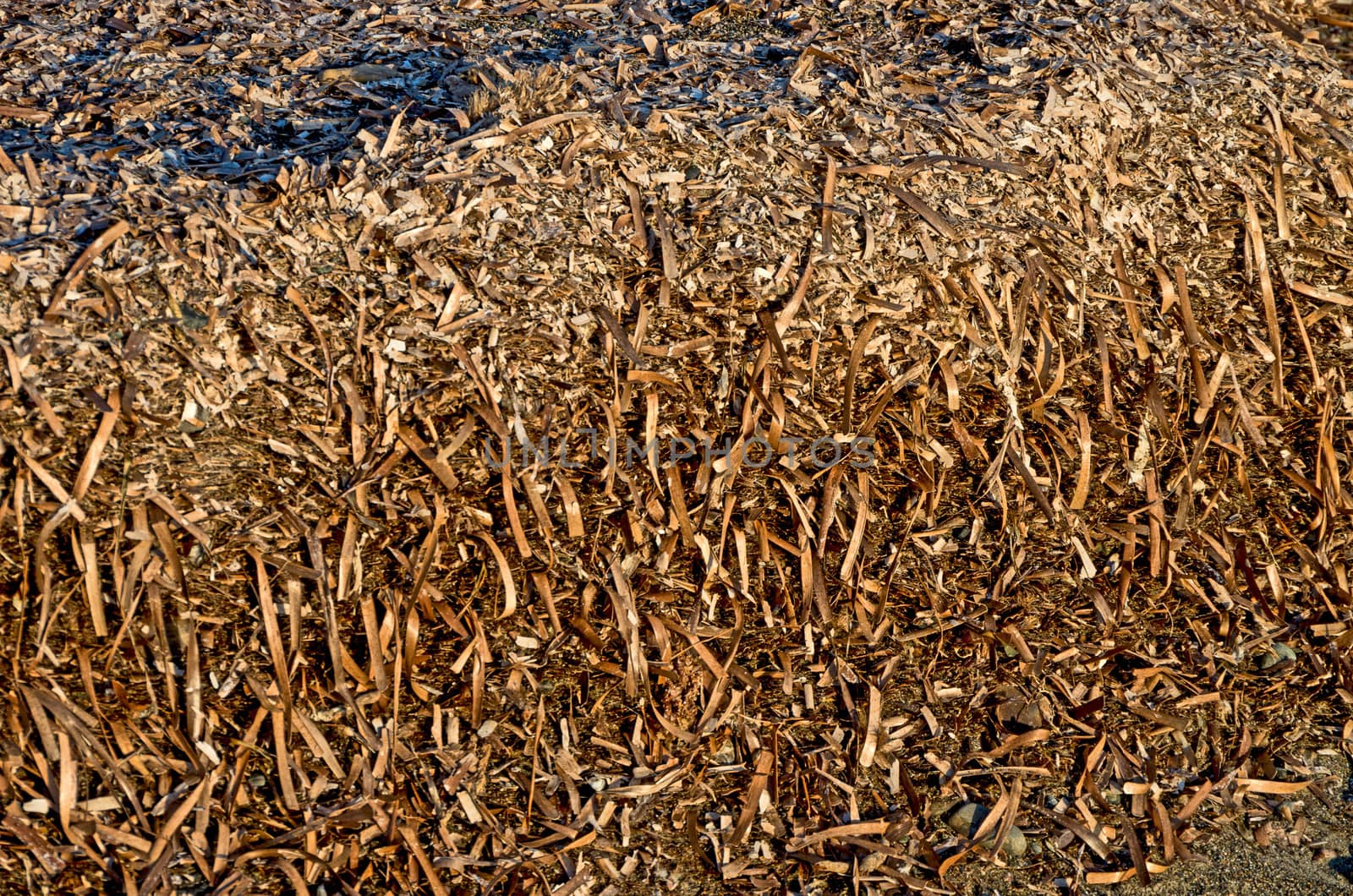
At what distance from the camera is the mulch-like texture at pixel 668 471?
2273 mm

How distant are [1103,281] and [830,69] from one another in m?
0.91

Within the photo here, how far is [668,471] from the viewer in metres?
2.48

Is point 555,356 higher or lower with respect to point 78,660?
higher

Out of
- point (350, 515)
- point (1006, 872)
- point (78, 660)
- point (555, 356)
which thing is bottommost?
point (1006, 872)

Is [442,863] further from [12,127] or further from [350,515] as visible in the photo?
[12,127]

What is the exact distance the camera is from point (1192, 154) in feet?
9.71

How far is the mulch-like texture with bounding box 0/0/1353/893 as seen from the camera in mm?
2273

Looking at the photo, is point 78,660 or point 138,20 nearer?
point 78,660

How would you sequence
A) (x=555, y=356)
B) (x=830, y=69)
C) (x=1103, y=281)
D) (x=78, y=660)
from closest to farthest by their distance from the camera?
(x=78, y=660) < (x=555, y=356) < (x=1103, y=281) < (x=830, y=69)

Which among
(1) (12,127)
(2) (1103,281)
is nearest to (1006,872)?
(2) (1103,281)

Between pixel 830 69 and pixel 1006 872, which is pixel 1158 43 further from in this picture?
pixel 1006 872

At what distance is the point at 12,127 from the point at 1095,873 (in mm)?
3129

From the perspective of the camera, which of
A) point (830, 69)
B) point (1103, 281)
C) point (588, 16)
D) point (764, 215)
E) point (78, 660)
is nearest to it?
point (78, 660)

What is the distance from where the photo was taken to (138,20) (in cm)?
336
